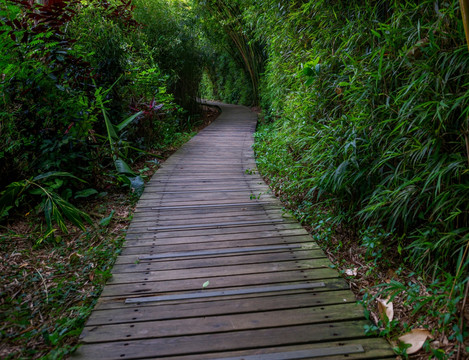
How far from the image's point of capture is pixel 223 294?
177 cm

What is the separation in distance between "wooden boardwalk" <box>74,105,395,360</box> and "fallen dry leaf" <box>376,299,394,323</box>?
10 centimetres

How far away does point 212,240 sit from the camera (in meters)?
2.39

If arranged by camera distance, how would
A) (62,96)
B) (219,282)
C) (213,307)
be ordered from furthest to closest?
(62,96), (219,282), (213,307)

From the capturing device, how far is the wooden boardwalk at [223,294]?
1.42m

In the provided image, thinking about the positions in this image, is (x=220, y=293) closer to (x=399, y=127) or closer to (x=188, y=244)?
(x=188, y=244)

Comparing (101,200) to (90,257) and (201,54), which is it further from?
(201,54)

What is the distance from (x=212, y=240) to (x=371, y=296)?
1.11 meters

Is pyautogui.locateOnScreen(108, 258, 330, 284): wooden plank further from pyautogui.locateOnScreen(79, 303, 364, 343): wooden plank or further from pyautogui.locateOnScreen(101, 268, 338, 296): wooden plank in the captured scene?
pyautogui.locateOnScreen(79, 303, 364, 343): wooden plank

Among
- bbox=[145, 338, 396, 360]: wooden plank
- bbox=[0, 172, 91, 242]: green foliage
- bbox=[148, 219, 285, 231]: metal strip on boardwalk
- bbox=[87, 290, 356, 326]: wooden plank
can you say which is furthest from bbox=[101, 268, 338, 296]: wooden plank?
bbox=[0, 172, 91, 242]: green foliage

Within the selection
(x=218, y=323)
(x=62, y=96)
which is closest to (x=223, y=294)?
(x=218, y=323)

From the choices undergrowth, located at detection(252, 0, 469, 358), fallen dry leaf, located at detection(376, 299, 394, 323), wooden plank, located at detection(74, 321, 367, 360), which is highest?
undergrowth, located at detection(252, 0, 469, 358)

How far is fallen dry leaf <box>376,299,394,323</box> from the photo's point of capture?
1554mm

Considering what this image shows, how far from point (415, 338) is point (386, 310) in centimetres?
20

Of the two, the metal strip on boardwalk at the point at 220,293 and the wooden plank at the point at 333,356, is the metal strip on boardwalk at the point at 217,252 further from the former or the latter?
the wooden plank at the point at 333,356
